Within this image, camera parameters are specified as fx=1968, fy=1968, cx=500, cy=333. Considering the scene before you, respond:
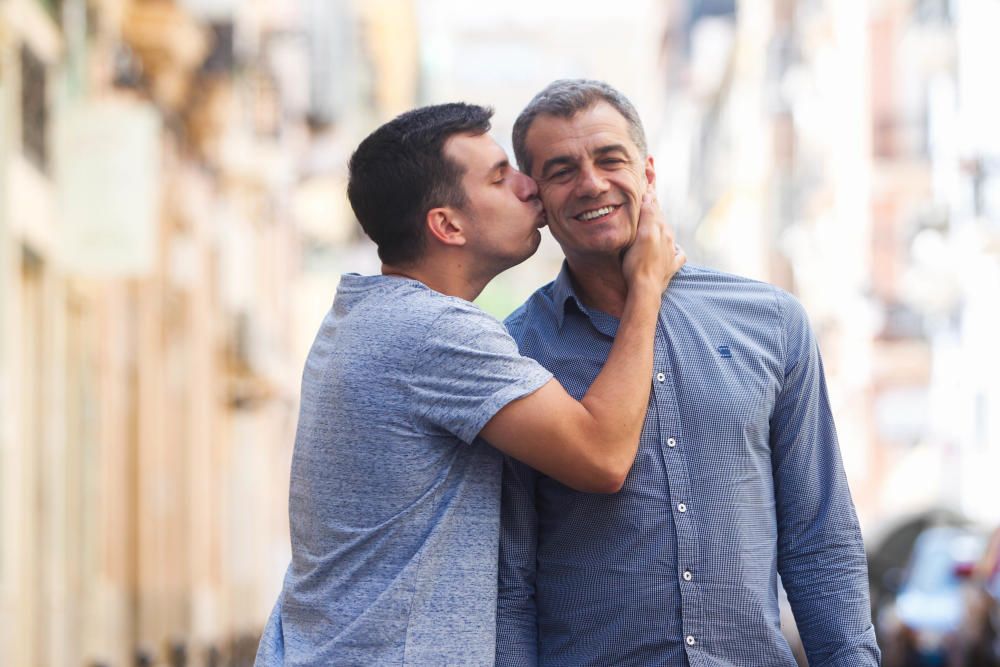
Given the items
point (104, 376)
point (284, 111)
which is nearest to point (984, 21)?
point (284, 111)

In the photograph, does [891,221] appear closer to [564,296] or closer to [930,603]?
[930,603]

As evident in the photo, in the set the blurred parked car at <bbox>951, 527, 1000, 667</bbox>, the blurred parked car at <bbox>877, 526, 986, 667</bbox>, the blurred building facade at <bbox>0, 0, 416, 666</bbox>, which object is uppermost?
the blurred building facade at <bbox>0, 0, 416, 666</bbox>

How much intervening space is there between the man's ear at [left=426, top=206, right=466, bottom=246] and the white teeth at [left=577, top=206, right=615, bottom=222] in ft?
1.07

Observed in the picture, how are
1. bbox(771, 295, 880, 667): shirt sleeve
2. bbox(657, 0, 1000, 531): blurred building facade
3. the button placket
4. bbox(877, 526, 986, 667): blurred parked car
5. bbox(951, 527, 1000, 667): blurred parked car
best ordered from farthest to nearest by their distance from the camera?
bbox(657, 0, 1000, 531): blurred building facade → bbox(877, 526, 986, 667): blurred parked car → bbox(951, 527, 1000, 667): blurred parked car → bbox(771, 295, 880, 667): shirt sleeve → the button placket

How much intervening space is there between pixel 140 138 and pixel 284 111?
69.3ft

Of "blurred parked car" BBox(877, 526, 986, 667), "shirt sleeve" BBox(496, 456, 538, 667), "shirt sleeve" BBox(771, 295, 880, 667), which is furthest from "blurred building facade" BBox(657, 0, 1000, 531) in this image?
"shirt sleeve" BBox(496, 456, 538, 667)

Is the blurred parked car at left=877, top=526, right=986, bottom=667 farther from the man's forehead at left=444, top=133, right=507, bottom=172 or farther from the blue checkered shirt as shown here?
the man's forehead at left=444, top=133, right=507, bottom=172

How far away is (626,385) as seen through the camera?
164 inches

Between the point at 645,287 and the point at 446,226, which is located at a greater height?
the point at 446,226

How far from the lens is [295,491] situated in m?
4.20

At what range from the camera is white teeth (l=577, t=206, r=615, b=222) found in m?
4.45

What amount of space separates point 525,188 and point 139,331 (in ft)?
49.0

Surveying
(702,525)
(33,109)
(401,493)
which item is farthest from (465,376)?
(33,109)

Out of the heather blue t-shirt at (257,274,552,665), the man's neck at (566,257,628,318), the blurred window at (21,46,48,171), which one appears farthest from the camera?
the blurred window at (21,46,48,171)
